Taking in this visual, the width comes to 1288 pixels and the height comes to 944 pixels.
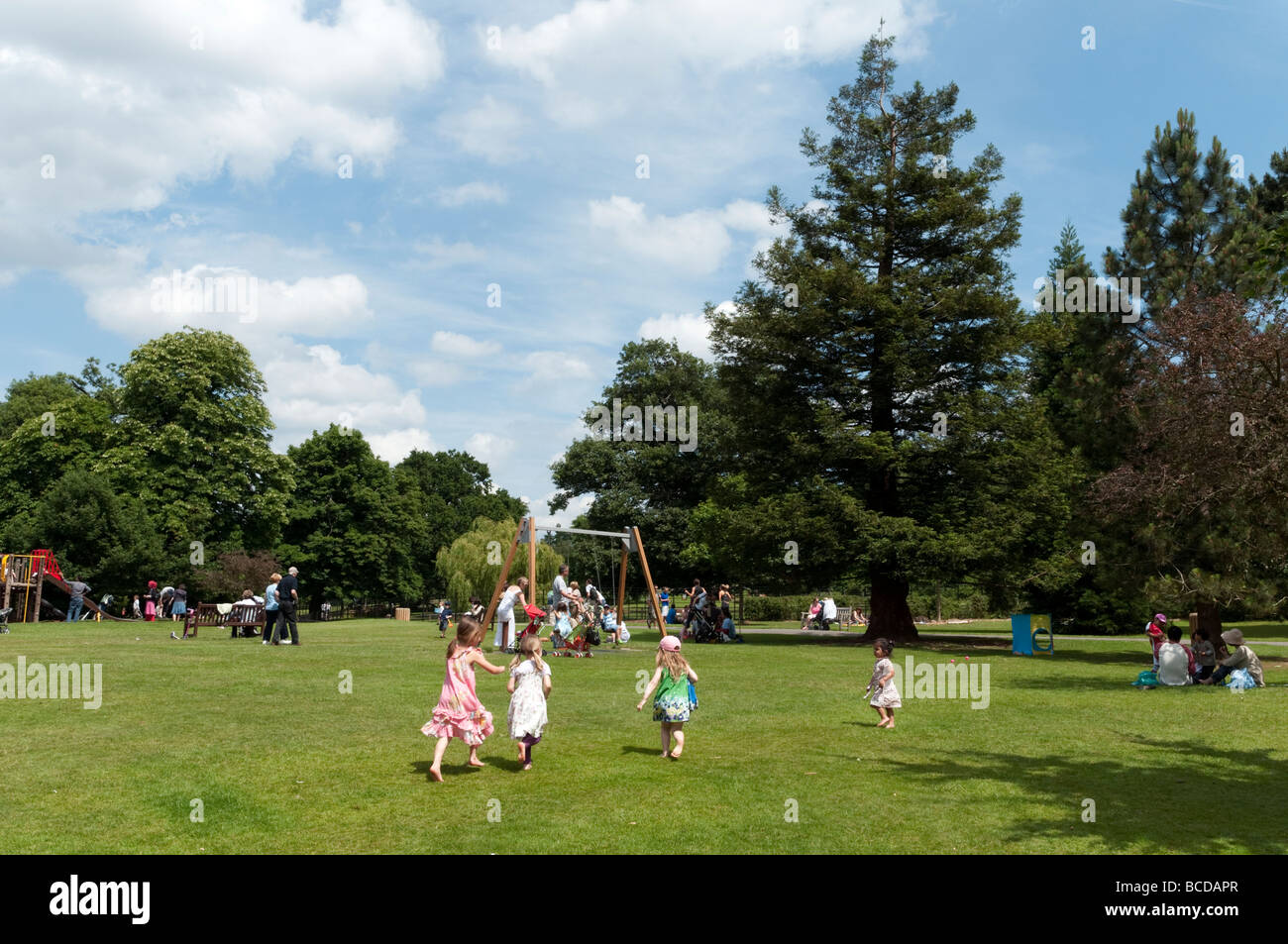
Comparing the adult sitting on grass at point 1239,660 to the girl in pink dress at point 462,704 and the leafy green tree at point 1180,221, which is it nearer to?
the leafy green tree at point 1180,221

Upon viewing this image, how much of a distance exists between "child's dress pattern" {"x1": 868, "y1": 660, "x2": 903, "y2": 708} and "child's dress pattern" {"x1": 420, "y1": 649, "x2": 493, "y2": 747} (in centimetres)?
593

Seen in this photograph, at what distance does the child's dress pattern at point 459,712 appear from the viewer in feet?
34.7

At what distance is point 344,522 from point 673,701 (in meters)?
64.5

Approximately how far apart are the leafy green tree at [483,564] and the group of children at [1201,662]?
127 ft

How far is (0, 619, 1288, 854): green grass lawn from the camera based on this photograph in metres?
7.90

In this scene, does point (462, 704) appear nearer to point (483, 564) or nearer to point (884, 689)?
point (884, 689)

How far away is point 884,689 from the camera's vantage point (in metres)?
14.5

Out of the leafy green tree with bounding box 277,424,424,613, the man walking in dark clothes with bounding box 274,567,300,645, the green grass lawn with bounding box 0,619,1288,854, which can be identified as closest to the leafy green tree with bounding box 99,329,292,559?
the leafy green tree with bounding box 277,424,424,613

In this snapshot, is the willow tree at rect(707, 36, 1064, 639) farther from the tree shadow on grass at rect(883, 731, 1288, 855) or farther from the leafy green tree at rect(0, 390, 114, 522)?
the leafy green tree at rect(0, 390, 114, 522)

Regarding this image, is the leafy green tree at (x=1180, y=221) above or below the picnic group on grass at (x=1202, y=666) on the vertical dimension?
above

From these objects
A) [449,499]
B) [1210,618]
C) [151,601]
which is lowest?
[151,601]

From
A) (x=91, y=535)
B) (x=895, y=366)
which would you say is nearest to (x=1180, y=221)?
(x=895, y=366)

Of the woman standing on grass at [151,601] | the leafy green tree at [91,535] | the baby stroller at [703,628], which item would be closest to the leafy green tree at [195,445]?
the woman standing on grass at [151,601]
